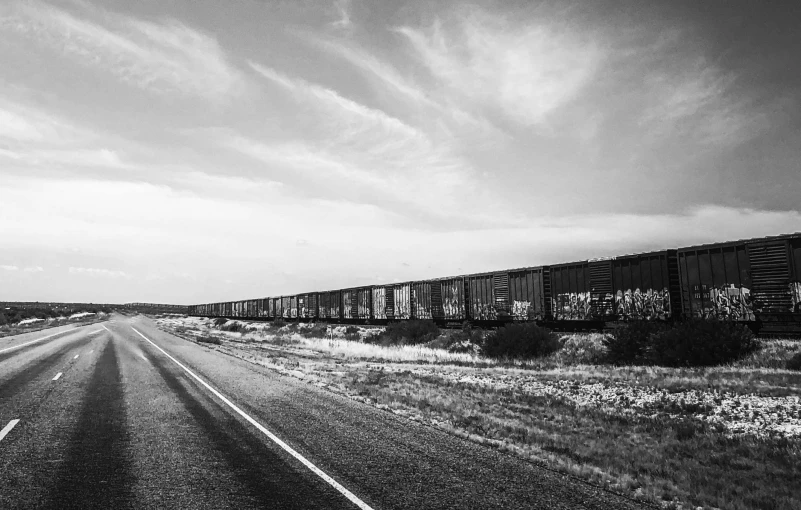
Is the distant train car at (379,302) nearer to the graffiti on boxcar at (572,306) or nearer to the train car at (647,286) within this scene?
the graffiti on boxcar at (572,306)

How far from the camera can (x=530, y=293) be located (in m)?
27.1

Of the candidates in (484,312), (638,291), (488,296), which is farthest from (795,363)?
(484,312)

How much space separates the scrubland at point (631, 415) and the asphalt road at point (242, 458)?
0.96 meters

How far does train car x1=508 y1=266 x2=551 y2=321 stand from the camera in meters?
26.3

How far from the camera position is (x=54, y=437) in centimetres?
845

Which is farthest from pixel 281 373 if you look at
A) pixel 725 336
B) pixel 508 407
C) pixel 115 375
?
pixel 725 336

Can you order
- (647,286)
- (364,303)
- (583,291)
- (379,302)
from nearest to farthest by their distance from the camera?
1. (647,286)
2. (583,291)
3. (379,302)
4. (364,303)

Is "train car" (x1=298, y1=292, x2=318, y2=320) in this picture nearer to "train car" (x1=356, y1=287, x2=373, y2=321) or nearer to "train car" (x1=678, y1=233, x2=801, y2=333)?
"train car" (x1=356, y1=287, x2=373, y2=321)

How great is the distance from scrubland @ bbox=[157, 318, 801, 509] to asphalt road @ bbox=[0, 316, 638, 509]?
956mm

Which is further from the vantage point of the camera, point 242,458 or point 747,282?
point 747,282

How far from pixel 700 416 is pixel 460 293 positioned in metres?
23.0

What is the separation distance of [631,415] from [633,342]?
8692 millimetres

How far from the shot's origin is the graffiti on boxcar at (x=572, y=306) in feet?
77.8

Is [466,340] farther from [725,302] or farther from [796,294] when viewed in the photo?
[796,294]
